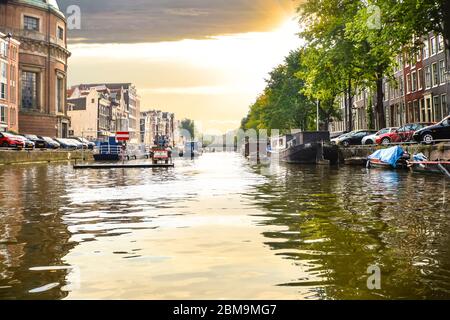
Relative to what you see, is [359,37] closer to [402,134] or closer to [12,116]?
[402,134]

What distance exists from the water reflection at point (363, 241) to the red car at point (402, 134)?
80.9 ft

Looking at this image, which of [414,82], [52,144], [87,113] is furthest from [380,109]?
[87,113]

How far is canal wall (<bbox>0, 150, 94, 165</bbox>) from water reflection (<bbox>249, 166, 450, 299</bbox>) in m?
32.4

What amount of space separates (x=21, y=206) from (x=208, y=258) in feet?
24.2

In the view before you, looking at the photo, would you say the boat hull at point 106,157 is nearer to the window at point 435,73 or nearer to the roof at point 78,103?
the window at point 435,73

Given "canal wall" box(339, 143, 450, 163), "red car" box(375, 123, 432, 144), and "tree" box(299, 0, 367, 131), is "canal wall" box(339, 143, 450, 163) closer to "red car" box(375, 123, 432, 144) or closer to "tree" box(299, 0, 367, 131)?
"red car" box(375, 123, 432, 144)

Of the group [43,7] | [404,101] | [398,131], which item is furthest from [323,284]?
[43,7]

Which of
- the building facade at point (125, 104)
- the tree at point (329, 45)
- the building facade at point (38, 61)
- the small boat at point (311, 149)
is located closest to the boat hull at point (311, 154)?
the small boat at point (311, 149)

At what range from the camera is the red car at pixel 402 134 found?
37406 mm

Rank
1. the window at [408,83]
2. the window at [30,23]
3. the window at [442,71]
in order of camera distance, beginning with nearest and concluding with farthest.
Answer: the window at [442,71] < the window at [408,83] < the window at [30,23]

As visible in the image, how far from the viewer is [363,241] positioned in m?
7.34

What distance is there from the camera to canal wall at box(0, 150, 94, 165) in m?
40.9
